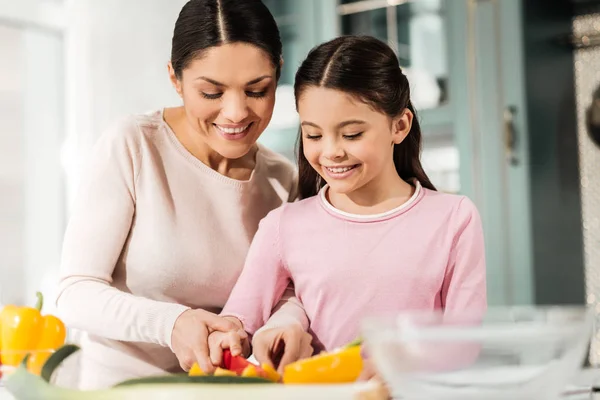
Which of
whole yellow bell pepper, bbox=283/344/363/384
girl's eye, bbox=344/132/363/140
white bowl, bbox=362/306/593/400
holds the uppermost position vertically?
girl's eye, bbox=344/132/363/140

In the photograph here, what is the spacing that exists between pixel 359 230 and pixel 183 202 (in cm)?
33

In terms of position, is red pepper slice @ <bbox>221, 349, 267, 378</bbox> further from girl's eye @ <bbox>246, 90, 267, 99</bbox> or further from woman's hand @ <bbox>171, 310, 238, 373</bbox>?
girl's eye @ <bbox>246, 90, 267, 99</bbox>

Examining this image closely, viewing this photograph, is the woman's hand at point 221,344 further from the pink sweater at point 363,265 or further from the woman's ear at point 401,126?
the woman's ear at point 401,126

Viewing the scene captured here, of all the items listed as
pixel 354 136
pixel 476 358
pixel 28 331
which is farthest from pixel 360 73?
pixel 28 331

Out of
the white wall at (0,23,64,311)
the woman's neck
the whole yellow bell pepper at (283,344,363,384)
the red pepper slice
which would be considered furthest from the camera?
the white wall at (0,23,64,311)

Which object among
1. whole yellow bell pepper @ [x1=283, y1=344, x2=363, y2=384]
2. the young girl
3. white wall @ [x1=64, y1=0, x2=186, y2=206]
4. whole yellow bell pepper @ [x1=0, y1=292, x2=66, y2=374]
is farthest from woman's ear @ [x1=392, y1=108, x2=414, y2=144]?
white wall @ [x1=64, y1=0, x2=186, y2=206]

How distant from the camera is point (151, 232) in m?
1.26

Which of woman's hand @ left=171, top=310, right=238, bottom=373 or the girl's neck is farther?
the girl's neck

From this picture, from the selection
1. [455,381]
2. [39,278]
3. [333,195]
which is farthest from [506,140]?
[455,381]

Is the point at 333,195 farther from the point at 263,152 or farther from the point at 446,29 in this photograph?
the point at 446,29

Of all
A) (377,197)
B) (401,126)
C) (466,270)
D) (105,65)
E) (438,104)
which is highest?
(105,65)

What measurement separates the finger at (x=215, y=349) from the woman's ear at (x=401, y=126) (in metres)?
0.39

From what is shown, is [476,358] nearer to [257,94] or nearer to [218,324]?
[218,324]

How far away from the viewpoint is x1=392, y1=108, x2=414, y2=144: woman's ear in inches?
44.5
